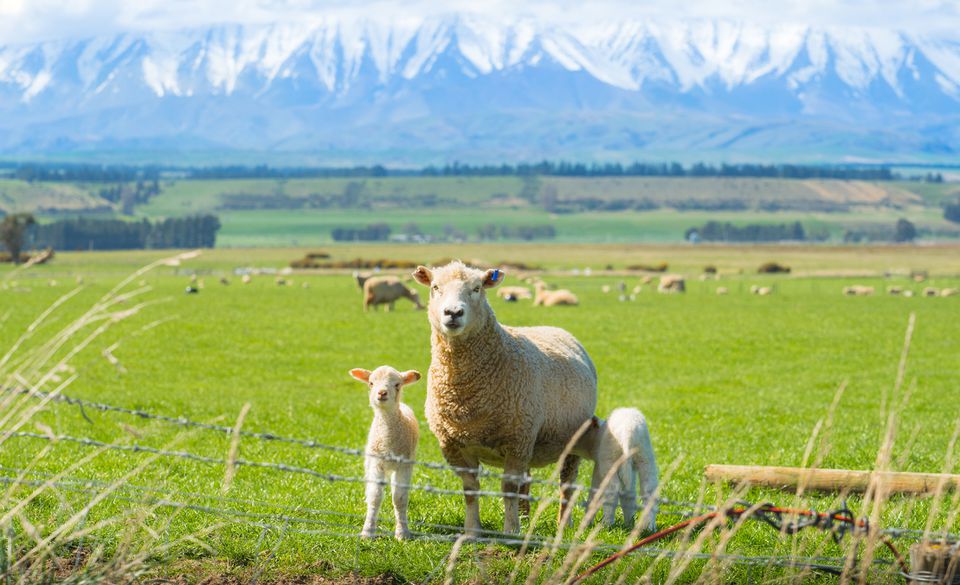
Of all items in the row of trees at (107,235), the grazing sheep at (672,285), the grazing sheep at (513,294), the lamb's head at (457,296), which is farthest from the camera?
the row of trees at (107,235)

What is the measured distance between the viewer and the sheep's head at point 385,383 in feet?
30.5

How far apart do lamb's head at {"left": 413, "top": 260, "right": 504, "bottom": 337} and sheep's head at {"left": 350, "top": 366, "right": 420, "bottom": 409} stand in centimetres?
47

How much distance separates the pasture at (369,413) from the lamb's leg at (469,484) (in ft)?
1.15

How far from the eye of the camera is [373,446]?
938 cm

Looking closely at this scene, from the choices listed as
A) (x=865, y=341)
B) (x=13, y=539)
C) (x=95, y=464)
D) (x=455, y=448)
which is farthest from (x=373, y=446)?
(x=865, y=341)

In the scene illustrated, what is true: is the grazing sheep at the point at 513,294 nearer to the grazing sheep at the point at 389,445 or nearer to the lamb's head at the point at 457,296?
the grazing sheep at the point at 389,445

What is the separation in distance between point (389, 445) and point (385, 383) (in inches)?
→ 18.9

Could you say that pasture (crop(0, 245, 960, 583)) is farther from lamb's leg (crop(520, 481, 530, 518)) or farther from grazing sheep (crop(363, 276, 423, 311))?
grazing sheep (crop(363, 276, 423, 311))

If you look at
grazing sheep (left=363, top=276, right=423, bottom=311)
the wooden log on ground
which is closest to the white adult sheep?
the wooden log on ground

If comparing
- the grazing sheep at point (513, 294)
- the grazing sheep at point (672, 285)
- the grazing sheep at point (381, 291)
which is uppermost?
the grazing sheep at point (381, 291)

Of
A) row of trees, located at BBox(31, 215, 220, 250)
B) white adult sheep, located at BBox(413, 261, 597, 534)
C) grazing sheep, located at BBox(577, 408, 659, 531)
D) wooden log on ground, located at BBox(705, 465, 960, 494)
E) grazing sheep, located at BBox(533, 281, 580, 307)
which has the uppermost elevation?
white adult sheep, located at BBox(413, 261, 597, 534)

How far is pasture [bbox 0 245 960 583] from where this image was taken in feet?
26.9

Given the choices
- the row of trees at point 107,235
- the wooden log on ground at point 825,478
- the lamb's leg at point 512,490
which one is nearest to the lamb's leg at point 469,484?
the lamb's leg at point 512,490

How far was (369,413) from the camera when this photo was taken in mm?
19656
